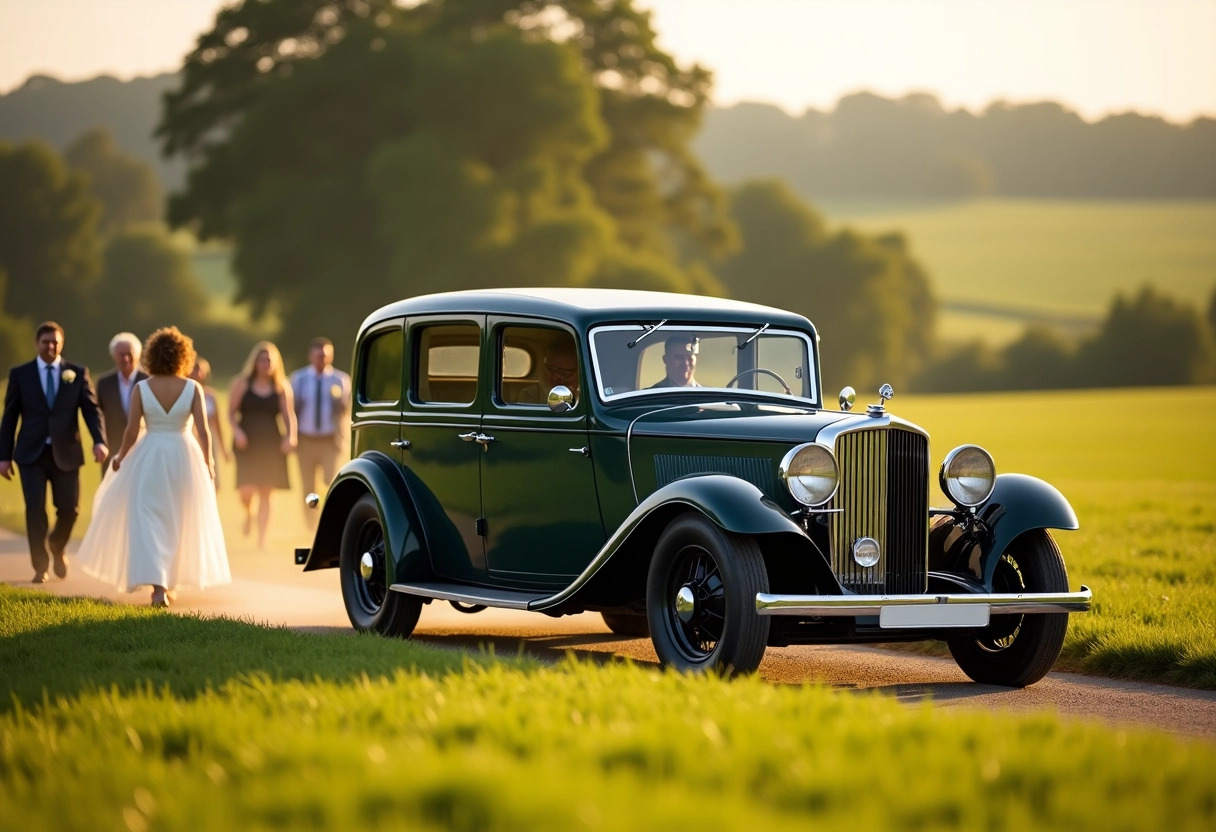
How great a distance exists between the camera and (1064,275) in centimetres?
11669

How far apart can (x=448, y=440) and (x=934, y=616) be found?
3352mm

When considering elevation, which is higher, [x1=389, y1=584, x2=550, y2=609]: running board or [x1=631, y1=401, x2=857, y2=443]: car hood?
[x1=631, y1=401, x2=857, y2=443]: car hood

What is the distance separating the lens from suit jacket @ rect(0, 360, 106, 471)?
41.2 ft

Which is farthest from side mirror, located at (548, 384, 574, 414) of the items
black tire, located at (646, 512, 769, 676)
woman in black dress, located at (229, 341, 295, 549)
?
woman in black dress, located at (229, 341, 295, 549)

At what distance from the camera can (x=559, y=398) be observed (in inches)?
330

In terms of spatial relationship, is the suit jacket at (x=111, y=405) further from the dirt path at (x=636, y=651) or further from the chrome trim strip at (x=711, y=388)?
the chrome trim strip at (x=711, y=388)

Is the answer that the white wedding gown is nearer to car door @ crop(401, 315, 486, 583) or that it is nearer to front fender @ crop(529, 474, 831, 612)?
car door @ crop(401, 315, 486, 583)

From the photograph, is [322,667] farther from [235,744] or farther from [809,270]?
[809,270]

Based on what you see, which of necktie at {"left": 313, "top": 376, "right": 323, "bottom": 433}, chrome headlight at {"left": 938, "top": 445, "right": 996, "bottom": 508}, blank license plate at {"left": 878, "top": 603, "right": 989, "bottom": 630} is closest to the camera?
blank license plate at {"left": 878, "top": 603, "right": 989, "bottom": 630}

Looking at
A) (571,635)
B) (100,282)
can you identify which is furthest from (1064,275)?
(571,635)

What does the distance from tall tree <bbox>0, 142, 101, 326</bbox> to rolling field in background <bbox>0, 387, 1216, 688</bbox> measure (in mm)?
29743

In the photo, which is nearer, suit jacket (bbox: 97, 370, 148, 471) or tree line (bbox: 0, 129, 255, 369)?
suit jacket (bbox: 97, 370, 148, 471)

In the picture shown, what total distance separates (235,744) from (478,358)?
14.2ft

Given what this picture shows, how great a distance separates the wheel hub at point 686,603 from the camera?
7.43 meters
